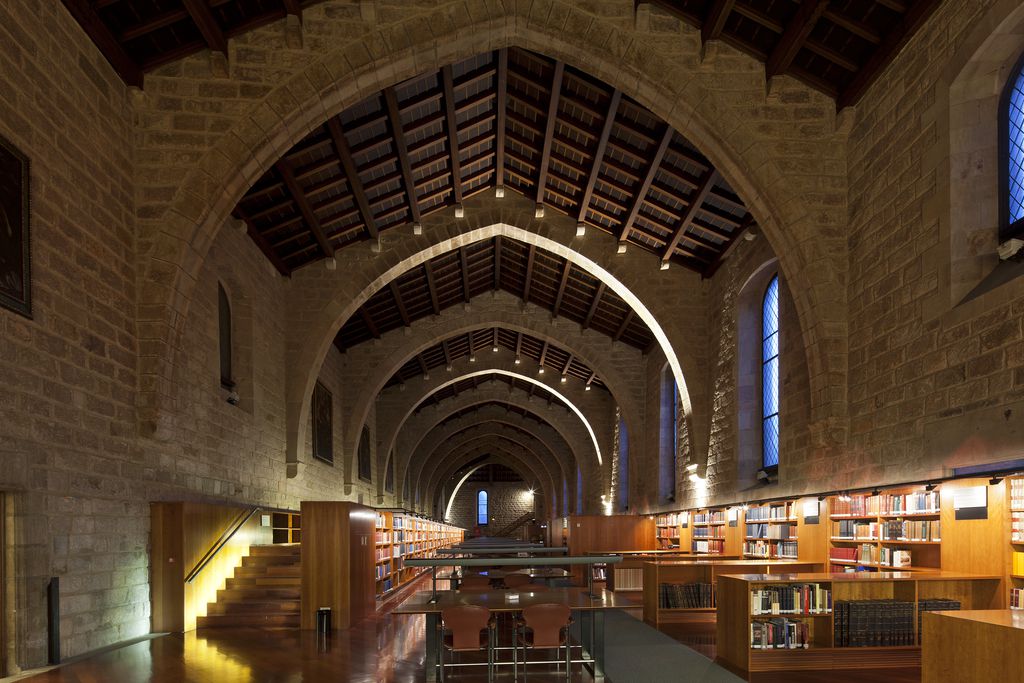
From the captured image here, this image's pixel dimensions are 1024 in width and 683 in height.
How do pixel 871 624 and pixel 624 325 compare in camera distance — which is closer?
pixel 871 624

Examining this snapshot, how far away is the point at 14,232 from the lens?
269 inches

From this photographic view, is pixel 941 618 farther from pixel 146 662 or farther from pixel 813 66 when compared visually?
pixel 813 66

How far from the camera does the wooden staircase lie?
10.3m

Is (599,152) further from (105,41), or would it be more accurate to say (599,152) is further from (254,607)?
(254,607)

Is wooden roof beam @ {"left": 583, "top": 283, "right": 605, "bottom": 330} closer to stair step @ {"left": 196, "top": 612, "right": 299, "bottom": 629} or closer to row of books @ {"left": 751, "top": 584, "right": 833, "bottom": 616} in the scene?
stair step @ {"left": 196, "top": 612, "right": 299, "bottom": 629}

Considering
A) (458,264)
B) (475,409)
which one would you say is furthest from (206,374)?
(475,409)

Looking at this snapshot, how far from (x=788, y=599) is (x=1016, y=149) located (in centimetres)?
418

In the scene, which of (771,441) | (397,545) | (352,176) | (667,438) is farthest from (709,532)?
(352,176)

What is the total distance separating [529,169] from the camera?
15109mm

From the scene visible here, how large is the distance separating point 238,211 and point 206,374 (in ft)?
8.53

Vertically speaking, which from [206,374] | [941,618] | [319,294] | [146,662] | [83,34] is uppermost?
[83,34]

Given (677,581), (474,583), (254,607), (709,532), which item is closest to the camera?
(474,583)

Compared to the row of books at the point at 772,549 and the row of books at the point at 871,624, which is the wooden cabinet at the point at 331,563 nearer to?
the row of books at the point at 772,549

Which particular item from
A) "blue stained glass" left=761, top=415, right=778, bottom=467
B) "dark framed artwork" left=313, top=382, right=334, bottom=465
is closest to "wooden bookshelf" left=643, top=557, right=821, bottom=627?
"blue stained glass" left=761, top=415, right=778, bottom=467
